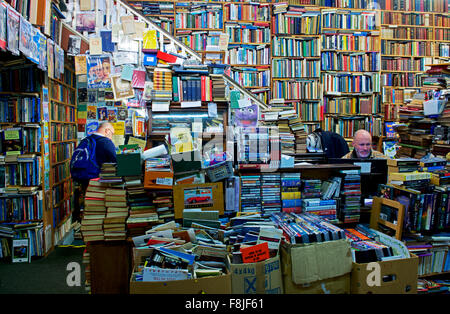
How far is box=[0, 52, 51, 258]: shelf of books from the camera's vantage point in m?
3.45

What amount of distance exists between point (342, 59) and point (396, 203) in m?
4.67

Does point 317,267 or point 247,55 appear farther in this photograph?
point 247,55

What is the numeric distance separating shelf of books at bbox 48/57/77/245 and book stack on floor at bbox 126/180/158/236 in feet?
6.66

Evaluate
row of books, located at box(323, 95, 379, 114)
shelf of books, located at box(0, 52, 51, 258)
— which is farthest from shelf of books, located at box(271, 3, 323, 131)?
shelf of books, located at box(0, 52, 51, 258)

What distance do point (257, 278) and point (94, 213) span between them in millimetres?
1222

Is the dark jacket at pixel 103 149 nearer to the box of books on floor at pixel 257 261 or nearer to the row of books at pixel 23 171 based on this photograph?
the row of books at pixel 23 171

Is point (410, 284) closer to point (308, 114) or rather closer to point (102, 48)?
point (102, 48)

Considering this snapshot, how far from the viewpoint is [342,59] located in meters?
6.25

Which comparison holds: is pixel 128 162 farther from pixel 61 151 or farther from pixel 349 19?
pixel 349 19

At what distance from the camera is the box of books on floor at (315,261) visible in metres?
1.86

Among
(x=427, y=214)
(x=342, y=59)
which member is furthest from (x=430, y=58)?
(x=427, y=214)

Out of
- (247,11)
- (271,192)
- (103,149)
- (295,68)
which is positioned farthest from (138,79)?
(295,68)

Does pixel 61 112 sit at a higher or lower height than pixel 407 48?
lower

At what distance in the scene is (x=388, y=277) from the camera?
6.43 ft
